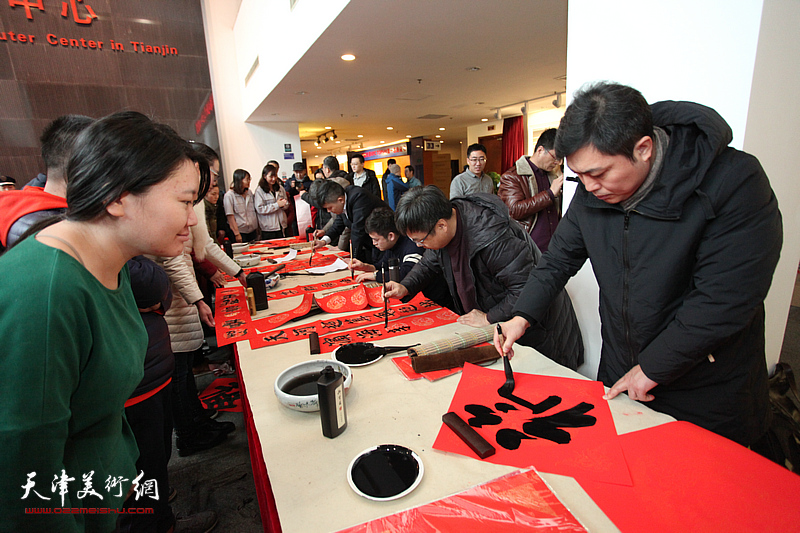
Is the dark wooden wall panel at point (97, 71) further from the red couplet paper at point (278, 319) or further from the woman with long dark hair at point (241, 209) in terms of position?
the red couplet paper at point (278, 319)

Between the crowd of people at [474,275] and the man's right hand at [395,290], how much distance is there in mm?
373

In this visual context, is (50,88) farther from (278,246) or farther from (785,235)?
(785,235)

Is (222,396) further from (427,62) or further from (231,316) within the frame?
(427,62)

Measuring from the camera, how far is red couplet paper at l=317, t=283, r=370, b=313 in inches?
74.2

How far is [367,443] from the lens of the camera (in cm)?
89

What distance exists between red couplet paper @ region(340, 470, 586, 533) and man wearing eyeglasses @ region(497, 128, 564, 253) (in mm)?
2216

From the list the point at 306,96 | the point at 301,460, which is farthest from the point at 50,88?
the point at 301,460

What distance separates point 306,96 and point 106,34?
3.67 m

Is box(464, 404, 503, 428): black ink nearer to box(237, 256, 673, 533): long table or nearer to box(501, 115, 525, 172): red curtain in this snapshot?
box(237, 256, 673, 533): long table

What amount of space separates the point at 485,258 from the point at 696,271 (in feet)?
2.52

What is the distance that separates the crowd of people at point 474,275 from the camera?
59 cm

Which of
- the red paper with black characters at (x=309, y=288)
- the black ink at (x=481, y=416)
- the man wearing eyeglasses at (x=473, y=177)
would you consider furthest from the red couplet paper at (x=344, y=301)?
the man wearing eyeglasses at (x=473, y=177)

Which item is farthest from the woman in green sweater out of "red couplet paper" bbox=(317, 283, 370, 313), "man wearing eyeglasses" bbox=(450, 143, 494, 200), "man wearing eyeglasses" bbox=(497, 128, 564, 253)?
"man wearing eyeglasses" bbox=(450, 143, 494, 200)

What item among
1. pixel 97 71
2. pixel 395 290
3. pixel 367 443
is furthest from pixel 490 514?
pixel 97 71
